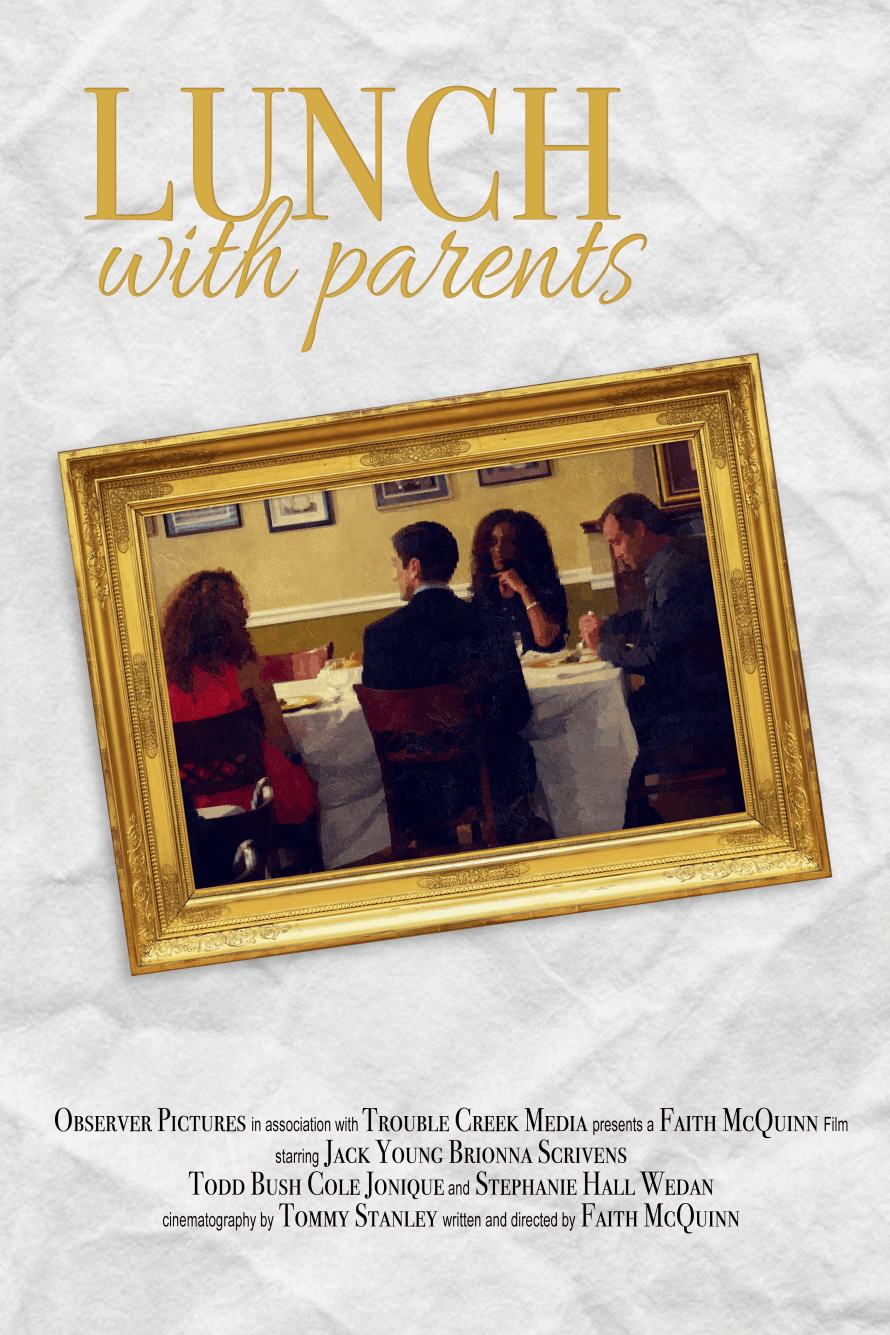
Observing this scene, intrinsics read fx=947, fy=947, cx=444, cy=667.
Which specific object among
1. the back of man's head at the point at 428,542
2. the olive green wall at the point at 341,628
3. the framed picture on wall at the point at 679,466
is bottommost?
the olive green wall at the point at 341,628

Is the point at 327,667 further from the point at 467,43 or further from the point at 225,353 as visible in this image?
the point at 467,43

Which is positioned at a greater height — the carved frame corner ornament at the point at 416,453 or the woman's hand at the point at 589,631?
the carved frame corner ornament at the point at 416,453

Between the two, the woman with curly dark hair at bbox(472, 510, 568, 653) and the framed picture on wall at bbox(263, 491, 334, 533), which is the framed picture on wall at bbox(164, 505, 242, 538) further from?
the woman with curly dark hair at bbox(472, 510, 568, 653)

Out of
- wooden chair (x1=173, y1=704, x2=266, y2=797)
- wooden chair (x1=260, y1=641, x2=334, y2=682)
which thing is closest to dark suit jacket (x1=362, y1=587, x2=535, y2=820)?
wooden chair (x1=260, y1=641, x2=334, y2=682)

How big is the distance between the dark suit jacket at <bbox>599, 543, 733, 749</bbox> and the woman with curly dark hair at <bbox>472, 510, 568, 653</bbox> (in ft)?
0.44

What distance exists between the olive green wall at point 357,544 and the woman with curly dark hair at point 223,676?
0.13ft

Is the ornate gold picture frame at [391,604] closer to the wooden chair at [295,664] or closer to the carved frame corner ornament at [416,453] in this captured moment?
the carved frame corner ornament at [416,453]

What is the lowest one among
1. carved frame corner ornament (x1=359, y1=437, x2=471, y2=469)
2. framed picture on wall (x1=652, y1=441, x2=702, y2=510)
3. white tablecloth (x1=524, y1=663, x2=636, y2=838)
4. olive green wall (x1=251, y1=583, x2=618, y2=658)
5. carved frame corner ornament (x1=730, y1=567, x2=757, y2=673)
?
white tablecloth (x1=524, y1=663, x2=636, y2=838)

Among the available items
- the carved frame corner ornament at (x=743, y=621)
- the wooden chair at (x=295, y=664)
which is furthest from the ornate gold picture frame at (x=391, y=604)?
the wooden chair at (x=295, y=664)

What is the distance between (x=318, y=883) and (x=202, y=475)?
1050mm

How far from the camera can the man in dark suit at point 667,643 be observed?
232cm

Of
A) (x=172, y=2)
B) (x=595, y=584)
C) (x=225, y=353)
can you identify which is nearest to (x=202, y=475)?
(x=225, y=353)

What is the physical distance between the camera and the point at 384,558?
91.7 inches

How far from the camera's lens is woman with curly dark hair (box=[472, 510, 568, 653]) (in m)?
2.32
